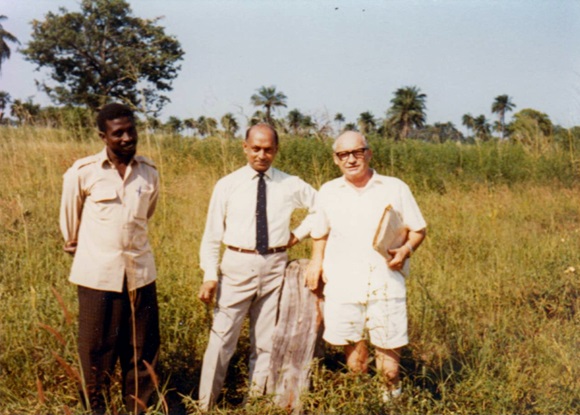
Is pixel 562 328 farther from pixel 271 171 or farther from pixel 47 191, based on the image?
pixel 47 191

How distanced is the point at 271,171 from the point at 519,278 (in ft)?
9.38

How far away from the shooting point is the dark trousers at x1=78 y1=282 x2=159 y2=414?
8.55ft

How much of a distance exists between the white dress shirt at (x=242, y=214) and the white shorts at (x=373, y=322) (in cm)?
57

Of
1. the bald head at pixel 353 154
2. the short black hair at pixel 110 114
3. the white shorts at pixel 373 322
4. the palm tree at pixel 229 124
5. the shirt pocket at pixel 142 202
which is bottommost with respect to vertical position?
the white shorts at pixel 373 322

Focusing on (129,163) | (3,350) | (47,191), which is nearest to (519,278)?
(129,163)

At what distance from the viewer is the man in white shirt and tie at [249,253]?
2916 millimetres

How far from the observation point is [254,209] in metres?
2.96

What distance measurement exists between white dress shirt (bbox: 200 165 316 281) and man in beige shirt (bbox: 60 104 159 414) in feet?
1.37

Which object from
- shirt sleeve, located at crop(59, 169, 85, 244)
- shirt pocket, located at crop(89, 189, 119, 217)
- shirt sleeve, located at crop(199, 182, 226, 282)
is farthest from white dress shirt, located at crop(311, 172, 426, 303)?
shirt sleeve, located at crop(59, 169, 85, 244)

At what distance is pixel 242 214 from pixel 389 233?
911 mm

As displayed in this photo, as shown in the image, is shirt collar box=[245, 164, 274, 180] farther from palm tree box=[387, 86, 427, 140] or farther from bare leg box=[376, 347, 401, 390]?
palm tree box=[387, 86, 427, 140]

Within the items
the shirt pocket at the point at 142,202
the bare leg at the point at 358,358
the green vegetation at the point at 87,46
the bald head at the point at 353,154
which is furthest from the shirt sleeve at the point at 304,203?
the green vegetation at the point at 87,46

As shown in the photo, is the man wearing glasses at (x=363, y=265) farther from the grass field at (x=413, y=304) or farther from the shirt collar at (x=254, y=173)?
the shirt collar at (x=254, y=173)

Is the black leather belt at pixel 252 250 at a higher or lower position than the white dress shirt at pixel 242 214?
lower
